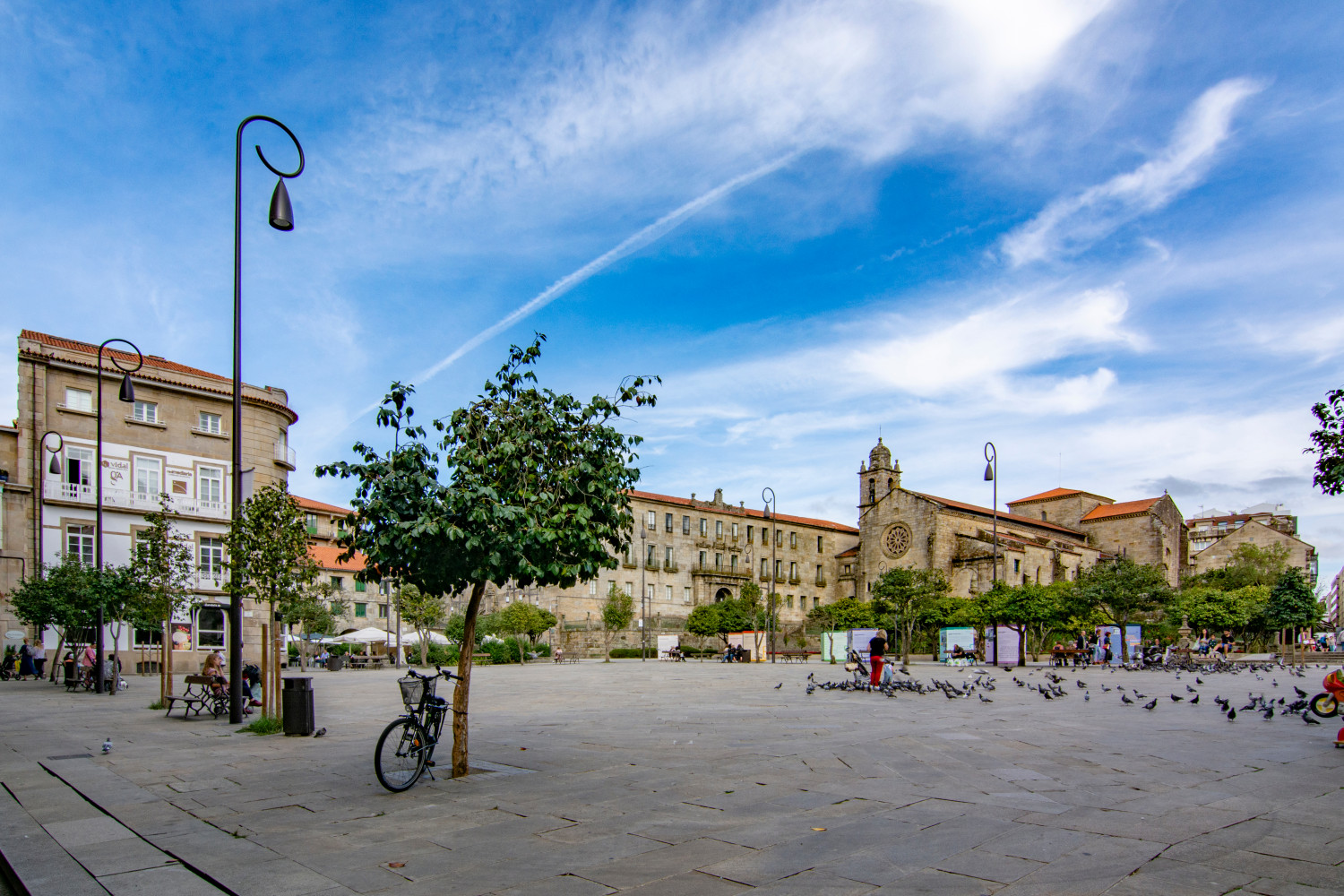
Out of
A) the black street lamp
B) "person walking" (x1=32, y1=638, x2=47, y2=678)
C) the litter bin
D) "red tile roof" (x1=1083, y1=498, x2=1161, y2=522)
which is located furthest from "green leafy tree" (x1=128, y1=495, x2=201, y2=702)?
"red tile roof" (x1=1083, y1=498, x2=1161, y2=522)

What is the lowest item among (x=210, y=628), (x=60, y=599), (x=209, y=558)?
(x=210, y=628)

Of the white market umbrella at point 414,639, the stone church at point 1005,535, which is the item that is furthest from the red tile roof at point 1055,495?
the white market umbrella at point 414,639

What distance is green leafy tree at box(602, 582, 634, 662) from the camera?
57.8 meters

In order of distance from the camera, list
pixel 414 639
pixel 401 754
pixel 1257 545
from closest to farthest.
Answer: pixel 401 754, pixel 414 639, pixel 1257 545

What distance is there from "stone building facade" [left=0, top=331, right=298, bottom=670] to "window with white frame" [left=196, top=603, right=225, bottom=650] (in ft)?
0.16

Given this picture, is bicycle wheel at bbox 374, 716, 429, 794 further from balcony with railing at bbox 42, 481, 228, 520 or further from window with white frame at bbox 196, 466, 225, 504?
window with white frame at bbox 196, 466, 225, 504

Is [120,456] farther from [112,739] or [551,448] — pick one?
[551,448]

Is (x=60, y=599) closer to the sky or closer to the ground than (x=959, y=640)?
closer to the sky

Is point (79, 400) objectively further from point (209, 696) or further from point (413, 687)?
point (413, 687)

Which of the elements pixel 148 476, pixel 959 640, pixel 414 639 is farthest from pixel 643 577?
pixel 148 476

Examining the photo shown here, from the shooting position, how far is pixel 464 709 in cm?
949

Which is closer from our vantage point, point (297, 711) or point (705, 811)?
point (705, 811)

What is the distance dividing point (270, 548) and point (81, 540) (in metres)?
28.6

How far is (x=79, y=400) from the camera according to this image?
3691cm
